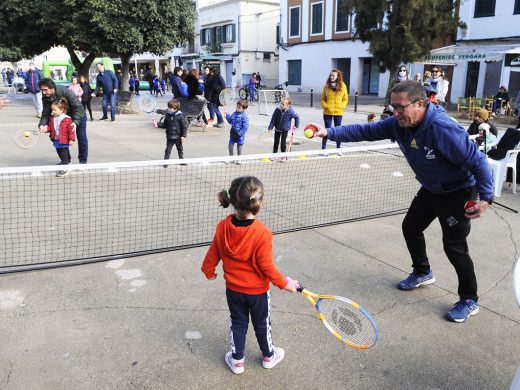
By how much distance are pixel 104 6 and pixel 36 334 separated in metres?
17.1

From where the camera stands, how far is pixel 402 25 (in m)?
20.7

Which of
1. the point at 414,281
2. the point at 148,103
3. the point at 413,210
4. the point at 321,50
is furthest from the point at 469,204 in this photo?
the point at 321,50

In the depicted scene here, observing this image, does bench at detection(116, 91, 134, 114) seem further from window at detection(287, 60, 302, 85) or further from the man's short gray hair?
window at detection(287, 60, 302, 85)

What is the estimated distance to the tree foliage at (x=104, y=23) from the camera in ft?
59.5

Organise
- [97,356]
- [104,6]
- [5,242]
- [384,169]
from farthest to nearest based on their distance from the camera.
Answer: [104,6]
[384,169]
[5,242]
[97,356]

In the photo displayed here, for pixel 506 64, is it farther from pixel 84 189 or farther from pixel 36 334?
pixel 36 334

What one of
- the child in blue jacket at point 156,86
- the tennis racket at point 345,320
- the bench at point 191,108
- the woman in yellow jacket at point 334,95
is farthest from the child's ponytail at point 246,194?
the child in blue jacket at point 156,86

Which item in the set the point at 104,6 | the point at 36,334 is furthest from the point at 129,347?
the point at 104,6

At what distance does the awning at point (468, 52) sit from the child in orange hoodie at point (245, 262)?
2047cm

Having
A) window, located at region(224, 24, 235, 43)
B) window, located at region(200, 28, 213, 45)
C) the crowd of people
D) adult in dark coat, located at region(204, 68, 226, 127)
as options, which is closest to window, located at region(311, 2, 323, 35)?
window, located at region(224, 24, 235, 43)

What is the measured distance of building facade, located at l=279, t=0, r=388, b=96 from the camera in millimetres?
32406

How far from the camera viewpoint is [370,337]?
2.75 metres

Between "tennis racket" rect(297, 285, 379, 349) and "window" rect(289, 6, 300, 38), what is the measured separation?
37212mm

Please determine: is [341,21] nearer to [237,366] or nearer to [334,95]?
[334,95]
